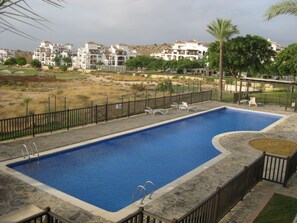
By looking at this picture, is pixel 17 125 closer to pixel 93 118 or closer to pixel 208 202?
pixel 93 118

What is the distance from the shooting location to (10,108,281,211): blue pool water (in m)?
10.3

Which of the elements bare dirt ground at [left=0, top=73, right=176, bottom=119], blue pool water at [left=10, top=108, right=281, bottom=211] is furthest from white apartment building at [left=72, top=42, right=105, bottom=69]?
blue pool water at [left=10, top=108, right=281, bottom=211]

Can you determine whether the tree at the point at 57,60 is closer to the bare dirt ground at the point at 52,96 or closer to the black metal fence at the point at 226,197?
the bare dirt ground at the point at 52,96

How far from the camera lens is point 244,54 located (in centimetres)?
3662

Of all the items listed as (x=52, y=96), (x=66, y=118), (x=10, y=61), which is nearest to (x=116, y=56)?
(x=10, y=61)

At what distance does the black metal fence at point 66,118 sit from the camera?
47.7ft

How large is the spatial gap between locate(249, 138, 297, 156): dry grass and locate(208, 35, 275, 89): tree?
2122cm

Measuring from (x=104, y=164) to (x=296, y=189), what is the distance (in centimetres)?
749

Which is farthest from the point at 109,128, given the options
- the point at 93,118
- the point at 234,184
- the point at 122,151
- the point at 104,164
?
the point at 234,184

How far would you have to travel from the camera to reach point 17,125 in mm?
14734

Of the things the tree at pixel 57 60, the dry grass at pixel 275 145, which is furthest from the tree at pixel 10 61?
the dry grass at pixel 275 145

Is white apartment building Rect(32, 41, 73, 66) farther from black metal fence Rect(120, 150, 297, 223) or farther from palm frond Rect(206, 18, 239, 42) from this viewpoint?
black metal fence Rect(120, 150, 297, 223)

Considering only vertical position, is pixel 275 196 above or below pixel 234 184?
below

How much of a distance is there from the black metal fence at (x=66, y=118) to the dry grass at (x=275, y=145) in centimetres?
897
